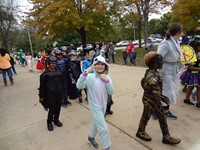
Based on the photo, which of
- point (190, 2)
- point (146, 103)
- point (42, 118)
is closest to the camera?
point (146, 103)

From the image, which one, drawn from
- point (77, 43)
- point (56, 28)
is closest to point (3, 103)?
point (56, 28)

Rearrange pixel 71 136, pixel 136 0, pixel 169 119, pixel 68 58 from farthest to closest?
pixel 136 0
pixel 68 58
pixel 169 119
pixel 71 136

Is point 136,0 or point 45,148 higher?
point 136,0

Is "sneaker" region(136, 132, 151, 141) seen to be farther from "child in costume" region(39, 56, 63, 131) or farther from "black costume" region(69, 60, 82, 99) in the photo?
"black costume" region(69, 60, 82, 99)

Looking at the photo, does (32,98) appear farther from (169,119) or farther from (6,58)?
(169,119)

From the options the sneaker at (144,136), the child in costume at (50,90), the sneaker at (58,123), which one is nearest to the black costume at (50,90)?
the child in costume at (50,90)

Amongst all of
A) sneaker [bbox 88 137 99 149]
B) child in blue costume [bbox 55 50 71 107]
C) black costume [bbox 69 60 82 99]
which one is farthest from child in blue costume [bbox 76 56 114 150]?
black costume [bbox 69 60 82 99]

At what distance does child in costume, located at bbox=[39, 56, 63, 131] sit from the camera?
346cm

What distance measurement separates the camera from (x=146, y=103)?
9.29ft

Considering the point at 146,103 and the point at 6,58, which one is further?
the point at 6,58

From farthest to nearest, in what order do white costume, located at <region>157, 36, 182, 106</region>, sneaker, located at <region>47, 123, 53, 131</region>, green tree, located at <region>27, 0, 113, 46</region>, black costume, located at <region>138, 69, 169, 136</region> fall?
green tree, located at <region>27, 0, 113, 46</region>, sneaker, located at <region>47, 123, 53, 131</region>, white costume, located at <region>157, 36, 182, 106</region>, black costume, located at <region>138, 69, 169, 136</region>

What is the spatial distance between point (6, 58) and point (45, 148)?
6.14 metres

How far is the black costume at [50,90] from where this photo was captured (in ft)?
11.3

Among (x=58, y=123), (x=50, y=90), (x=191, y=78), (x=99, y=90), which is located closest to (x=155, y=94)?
(x=99, y=90)
